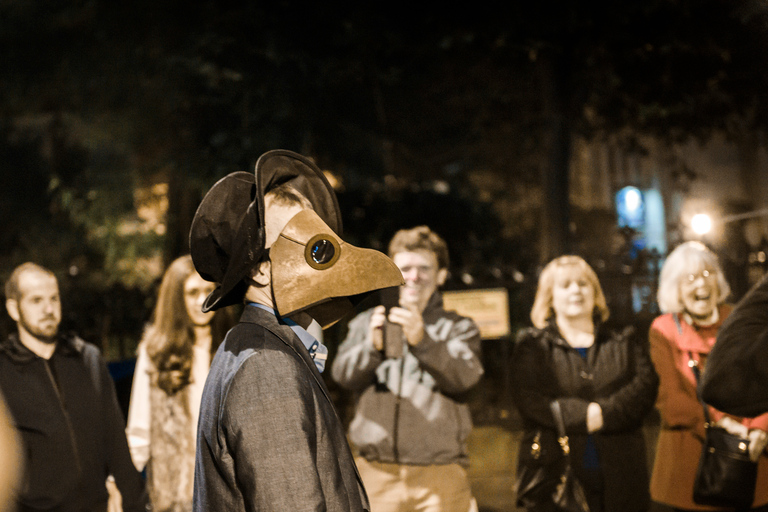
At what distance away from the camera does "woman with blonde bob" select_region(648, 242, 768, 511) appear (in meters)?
3.32

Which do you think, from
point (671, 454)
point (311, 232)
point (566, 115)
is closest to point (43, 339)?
point (311, 232)

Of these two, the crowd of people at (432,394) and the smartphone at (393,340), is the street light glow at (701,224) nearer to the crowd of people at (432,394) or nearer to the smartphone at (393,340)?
the crowd of people at (432,394)

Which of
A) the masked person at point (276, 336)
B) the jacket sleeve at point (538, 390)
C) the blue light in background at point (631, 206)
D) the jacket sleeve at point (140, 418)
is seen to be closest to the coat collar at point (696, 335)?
the jacket sleeve at point (538, 390)

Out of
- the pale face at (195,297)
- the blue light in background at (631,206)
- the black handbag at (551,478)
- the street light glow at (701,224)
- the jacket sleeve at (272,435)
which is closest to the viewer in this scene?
the jacket sleeve at (272,435)

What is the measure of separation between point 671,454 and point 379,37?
4.86 m

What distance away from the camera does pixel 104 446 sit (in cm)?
346

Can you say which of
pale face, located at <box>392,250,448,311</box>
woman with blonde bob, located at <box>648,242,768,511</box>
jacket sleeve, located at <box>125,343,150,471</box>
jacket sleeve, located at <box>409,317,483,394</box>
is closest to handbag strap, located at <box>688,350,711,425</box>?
woman with blonde bob, located at <box>648,242,768,511</box>

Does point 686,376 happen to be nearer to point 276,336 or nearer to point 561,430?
point 561,430

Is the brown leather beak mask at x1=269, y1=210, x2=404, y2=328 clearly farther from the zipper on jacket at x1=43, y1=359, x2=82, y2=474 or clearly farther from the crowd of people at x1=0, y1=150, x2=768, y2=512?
the zipper on jacket at x1=43, y1=359, x2=82, y2=474

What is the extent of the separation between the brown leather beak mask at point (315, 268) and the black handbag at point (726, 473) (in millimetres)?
2333

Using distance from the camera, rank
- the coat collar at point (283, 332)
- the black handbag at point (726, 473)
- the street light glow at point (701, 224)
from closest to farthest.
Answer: the coat collar at point (283, 332) < the black handbag at point (726, 473) < the street light glow at point (701, 224)

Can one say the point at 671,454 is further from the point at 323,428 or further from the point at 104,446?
the point at 104,446

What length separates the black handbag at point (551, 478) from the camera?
3326mm

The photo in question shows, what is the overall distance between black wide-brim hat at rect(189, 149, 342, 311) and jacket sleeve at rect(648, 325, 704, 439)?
7.97 ft
